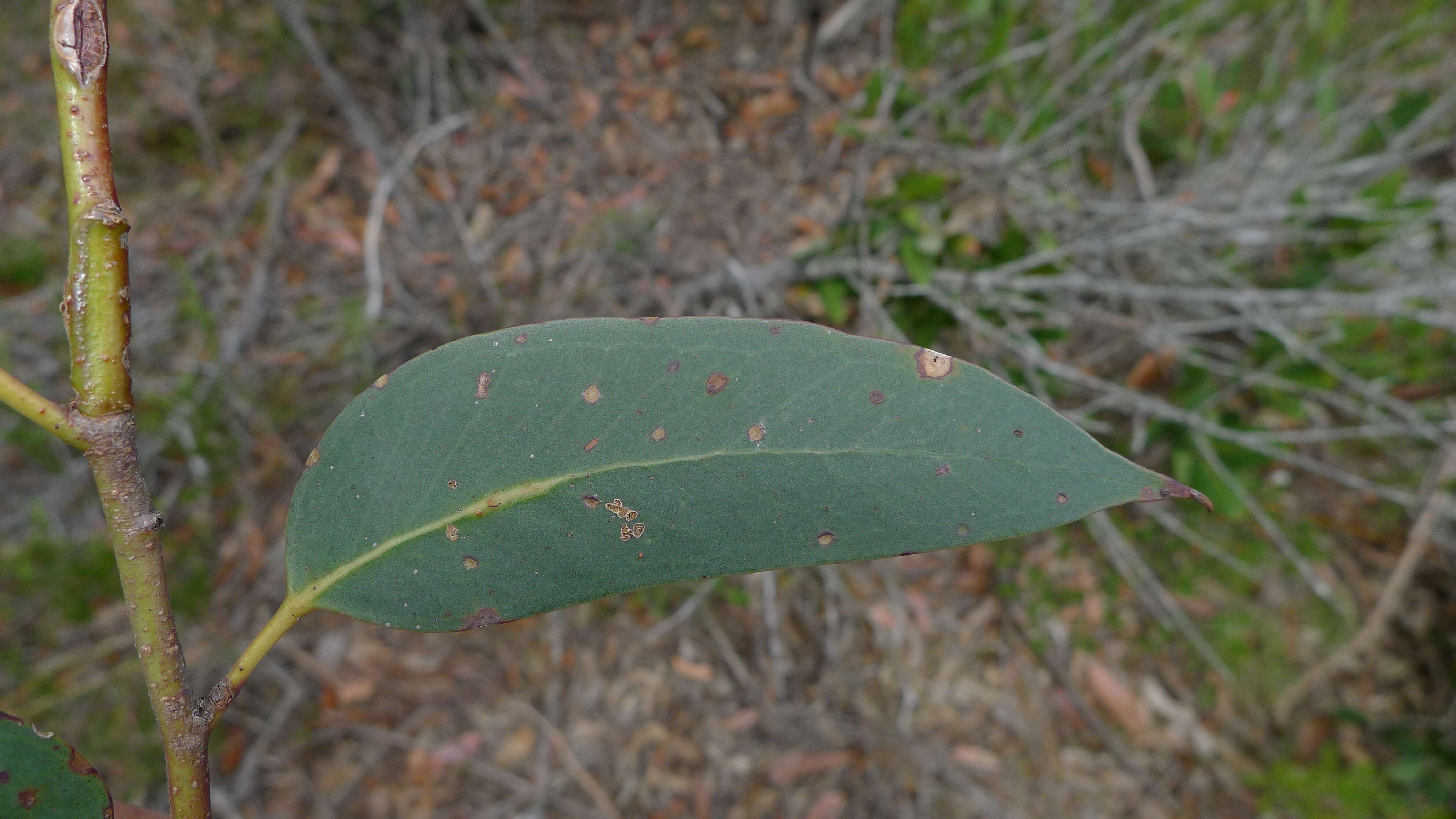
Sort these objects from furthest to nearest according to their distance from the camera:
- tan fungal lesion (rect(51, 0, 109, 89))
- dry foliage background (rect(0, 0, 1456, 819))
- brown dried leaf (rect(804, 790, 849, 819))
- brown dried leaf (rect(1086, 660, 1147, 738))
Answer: brown dried leaf (rect(1086, 660, 1147, 738)) < brown dried leaf (rect(804, 790, 849, 819)) < dry foliage background (rect(0, 0, 1456, 819)) < tan fungal lesion (rect(51, 0, 109, 89))

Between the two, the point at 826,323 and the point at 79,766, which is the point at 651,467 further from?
the point at 826,323

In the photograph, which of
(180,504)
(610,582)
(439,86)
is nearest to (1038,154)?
(439,86)

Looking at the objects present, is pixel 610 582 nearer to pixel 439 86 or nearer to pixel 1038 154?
pixel 1038 154

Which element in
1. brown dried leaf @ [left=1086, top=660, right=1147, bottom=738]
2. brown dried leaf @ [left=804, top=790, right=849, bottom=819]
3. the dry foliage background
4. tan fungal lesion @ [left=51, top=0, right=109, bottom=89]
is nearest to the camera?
tan fungal lesion @ [left=51, top=0, right=109, bottom=89]

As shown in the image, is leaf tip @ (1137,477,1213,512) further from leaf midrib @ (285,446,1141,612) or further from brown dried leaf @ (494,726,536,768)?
brown dried leaf @ (494,726,536,768)

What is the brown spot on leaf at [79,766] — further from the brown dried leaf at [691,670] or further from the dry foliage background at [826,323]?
the brown dried leaf at [691,670]

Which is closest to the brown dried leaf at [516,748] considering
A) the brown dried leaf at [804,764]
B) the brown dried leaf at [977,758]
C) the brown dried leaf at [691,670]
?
the brown dried leaf at [691,670]

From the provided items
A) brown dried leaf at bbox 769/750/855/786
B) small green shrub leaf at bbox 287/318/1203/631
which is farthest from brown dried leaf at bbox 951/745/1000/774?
small green shrub leaf at bbox 287/318/1203/631
